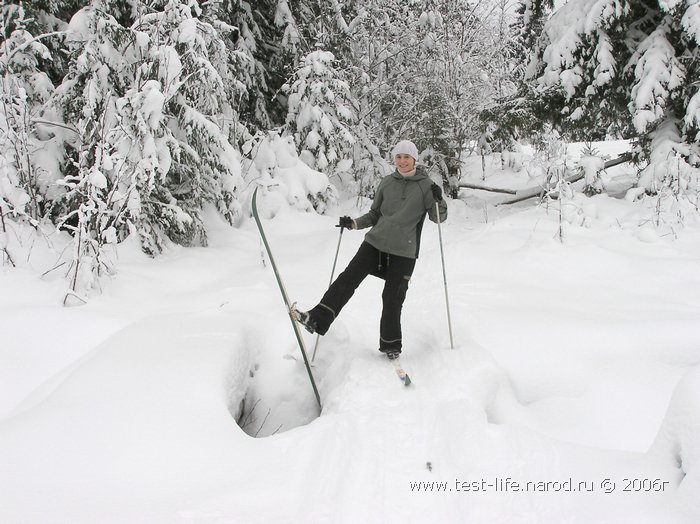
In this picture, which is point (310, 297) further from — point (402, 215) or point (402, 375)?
point (402, 375)

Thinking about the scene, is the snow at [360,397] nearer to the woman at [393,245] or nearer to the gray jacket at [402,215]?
the woman at [393,245]

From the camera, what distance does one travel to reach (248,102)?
11266mm

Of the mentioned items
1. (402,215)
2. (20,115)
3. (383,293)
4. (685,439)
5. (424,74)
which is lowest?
(383,293)

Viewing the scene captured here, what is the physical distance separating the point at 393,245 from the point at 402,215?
29 centimetres

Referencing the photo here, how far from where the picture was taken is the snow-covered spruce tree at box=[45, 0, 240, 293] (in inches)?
228

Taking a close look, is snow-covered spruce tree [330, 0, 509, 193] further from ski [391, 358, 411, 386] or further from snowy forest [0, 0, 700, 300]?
ski [391, 358, 411, 386]

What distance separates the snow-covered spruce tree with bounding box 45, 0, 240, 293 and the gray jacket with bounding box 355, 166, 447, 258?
9.33 feet

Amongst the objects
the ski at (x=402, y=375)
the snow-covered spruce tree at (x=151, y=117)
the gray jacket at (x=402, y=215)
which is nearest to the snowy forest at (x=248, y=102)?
the snow-covered spruce tree at (x=151, y=117)

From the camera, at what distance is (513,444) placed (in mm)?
2816

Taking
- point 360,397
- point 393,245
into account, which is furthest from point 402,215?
point 360,397

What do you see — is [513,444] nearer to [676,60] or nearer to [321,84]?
[676,60]

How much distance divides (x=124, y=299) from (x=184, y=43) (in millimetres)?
3834

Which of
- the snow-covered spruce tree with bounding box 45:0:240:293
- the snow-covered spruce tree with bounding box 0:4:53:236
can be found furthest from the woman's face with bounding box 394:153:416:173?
the snow-covered spruce tree with bounding box 0:4:53:236

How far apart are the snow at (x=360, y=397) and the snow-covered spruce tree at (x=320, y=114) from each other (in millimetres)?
4751
